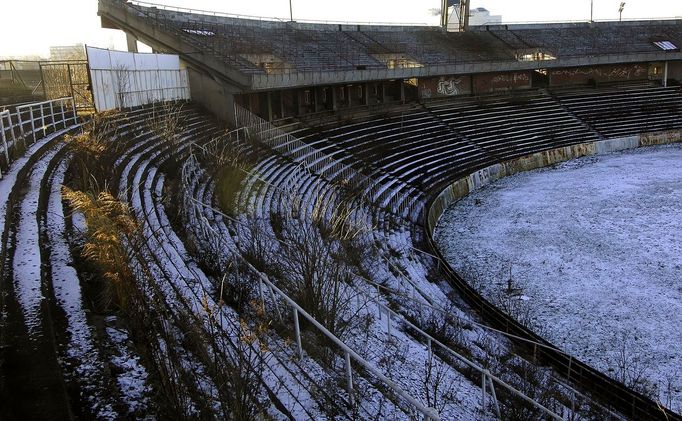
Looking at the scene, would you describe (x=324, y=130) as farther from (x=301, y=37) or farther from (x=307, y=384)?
(x=307, y=384)

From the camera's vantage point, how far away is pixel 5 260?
6.96 metres

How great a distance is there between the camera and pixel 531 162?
3216cm

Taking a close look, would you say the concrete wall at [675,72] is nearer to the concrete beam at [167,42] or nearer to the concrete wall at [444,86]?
the concrete wall at [444,86]

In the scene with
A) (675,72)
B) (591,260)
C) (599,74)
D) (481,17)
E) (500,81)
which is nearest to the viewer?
(591,260)

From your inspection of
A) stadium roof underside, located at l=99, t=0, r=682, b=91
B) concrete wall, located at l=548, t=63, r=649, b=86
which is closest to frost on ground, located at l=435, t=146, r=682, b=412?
stadium roof underside, located at l=99, t=0, r=682, b=91

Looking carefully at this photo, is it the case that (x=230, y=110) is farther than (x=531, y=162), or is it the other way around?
(x=531, y=162)

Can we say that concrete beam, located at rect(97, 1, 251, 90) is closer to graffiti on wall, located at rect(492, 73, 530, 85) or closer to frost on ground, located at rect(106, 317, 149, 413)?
frost on ground, located at rect(106, 317, 149, 413)

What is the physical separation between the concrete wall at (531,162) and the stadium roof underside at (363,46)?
8.53m

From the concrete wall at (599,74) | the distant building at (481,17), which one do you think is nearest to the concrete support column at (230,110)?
the concrete wall at (599,74)

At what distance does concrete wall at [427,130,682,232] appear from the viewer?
24.7 meters

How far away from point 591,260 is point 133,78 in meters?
18.7

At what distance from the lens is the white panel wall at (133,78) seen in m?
19.5

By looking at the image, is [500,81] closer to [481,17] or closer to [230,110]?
[230,110]

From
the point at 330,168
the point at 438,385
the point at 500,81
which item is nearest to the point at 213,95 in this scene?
the point at 330,168
